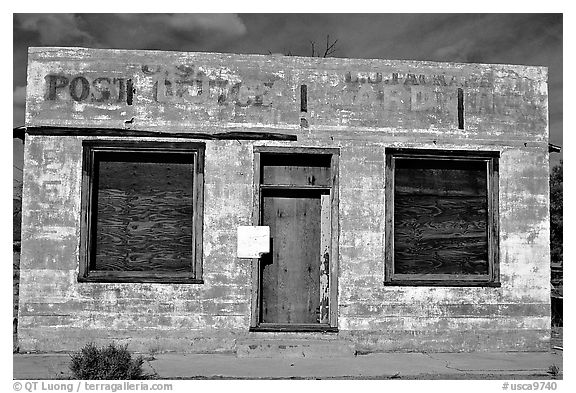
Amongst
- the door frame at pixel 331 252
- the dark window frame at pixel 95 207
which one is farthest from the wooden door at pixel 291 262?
the dark window frame at pixel 95 207

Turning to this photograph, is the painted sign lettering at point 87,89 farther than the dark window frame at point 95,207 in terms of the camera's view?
Yes

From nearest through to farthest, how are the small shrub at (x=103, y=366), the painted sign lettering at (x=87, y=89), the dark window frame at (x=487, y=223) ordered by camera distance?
the small shrub at (x=103, y=366)
the painted sign lettering at (x=87, y=89)
the dark window frame at (x=487, y=223)

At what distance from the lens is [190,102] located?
10.1 meters

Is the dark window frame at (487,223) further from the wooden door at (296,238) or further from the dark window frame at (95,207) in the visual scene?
the dark window frame at (95,207)

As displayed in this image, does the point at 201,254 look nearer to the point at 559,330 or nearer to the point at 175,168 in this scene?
the point at 175,168

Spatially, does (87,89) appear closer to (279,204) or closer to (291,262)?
(279,204)

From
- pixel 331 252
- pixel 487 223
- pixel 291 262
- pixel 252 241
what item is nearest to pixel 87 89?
pixel 252 241

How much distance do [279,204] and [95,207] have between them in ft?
8.37

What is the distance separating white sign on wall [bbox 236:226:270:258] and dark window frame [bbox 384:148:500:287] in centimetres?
169

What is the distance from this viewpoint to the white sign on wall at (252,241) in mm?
9945

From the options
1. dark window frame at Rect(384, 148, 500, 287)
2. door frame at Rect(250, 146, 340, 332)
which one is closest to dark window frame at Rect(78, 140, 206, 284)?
door frame at Rect(250, 146, 340, 332)

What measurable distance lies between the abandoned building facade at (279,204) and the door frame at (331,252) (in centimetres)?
3

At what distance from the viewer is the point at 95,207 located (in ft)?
32.9

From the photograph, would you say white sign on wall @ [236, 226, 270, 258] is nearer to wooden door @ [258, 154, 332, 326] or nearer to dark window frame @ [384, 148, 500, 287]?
wooden door @ [258, 154, 332, 326]
